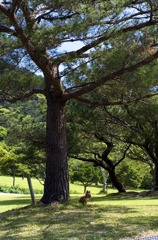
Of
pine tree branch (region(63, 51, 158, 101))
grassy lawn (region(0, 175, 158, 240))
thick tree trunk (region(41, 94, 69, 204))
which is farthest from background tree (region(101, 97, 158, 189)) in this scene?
grassy lawn (region(0, 175, 158, 240))

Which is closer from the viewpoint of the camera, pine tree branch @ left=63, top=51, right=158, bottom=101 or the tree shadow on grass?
the tree shadow on grass

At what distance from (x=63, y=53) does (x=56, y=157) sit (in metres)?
2.29

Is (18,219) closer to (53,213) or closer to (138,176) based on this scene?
(53,213)

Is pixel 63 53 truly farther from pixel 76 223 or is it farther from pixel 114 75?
pixel 76 223

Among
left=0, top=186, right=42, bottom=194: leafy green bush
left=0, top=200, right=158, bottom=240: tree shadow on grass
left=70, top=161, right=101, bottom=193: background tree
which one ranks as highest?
left=70, top=161, right=101, bottom=193: background tree

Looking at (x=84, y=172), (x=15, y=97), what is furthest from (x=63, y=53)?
(x=84, y=172)

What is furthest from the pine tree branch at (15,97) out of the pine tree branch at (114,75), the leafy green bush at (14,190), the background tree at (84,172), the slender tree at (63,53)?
the leafy green bush at (14,190)

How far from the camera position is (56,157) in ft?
24.1

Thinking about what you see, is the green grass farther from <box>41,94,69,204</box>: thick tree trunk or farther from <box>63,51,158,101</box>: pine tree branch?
<box>63,51,158,101</box>: pine tree branch

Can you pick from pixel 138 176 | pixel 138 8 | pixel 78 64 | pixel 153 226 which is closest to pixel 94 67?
pixel 78 64

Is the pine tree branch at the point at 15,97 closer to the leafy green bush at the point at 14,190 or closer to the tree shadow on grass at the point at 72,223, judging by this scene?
the tree shadow on grass at the point at 72,223

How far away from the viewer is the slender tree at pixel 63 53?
583cm

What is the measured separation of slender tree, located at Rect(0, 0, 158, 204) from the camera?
583 centimetres

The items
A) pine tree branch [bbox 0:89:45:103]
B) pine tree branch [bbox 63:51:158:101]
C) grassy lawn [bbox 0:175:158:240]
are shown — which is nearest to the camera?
grassy lawn [bbox 0:175:158:240]
